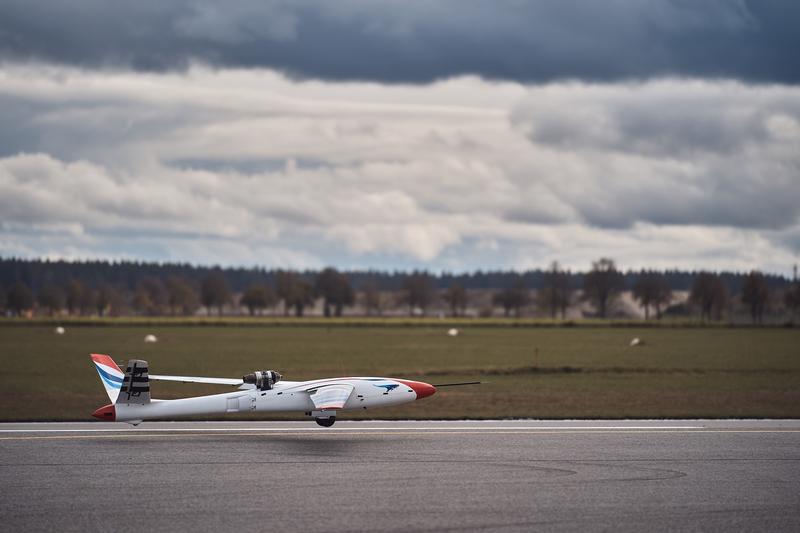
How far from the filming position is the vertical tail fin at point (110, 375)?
80.7 feet

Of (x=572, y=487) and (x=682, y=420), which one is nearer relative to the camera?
(x=572, y=487)

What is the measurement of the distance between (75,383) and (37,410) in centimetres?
1317

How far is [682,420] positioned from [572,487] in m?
13.0

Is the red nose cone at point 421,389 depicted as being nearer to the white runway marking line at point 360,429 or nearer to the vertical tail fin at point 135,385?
the white runway marking line at point 360,429

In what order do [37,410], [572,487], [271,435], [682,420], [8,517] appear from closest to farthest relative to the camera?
[8,517], [572,487], [271,435], [682,420], [37,410]

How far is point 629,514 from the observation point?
1659 cm

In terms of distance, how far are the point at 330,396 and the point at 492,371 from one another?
Result: 33402 mm

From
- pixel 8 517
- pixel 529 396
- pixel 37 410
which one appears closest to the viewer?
pixel 8 517

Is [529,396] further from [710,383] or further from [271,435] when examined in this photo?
[271,435]

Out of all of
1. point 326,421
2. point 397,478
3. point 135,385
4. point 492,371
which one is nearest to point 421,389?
point 326,421

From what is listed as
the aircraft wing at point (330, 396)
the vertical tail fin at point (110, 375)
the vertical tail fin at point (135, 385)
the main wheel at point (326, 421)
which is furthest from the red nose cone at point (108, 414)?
the main wheel at point (326, 421)

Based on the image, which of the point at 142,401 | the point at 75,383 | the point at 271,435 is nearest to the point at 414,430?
the point at 271,435

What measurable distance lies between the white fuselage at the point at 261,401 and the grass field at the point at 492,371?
6.61 metres

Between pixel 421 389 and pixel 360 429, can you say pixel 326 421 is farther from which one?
pixel 421 389
